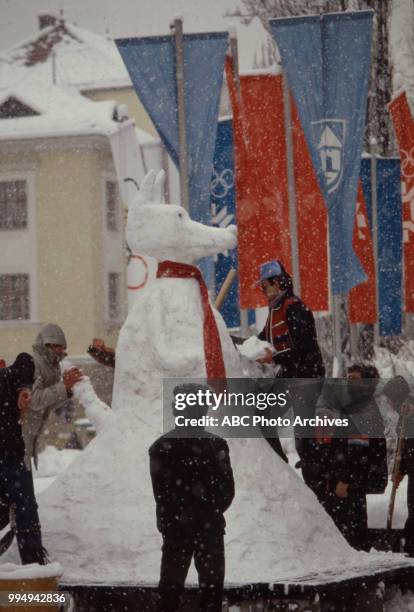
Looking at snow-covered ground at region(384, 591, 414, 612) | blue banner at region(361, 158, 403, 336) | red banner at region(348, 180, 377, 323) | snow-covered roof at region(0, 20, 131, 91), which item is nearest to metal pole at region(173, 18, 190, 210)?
red banner at region(348, 180, 377, 323)

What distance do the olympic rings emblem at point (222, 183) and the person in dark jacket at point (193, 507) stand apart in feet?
23.1

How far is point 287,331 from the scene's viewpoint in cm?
944

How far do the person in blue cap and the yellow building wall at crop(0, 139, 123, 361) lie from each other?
24.1m

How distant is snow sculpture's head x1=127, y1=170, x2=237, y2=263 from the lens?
9.08 m

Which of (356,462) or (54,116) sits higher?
(54,116)

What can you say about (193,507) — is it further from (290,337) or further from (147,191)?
(147,191)

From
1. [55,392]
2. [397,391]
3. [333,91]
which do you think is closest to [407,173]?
[333,91]

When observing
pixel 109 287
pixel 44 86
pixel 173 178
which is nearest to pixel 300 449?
pixel 173 178

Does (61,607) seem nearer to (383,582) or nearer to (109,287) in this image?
(383,582)

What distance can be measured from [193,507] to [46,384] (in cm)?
258

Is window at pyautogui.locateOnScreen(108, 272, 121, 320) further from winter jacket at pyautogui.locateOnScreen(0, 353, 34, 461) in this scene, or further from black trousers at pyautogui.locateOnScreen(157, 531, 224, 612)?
black trousers at pyautogui.locateOnScreen(157, 531, 224, 612)

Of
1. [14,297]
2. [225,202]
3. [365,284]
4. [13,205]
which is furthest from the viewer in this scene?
[13,205]

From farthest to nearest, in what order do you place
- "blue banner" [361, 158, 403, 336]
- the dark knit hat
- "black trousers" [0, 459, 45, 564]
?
"blue banner" [361, 158, 403, 336], the dark knit hat, "black trousers" [0, 459, 45, 564]

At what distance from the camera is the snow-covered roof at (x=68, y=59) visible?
38.5 m
